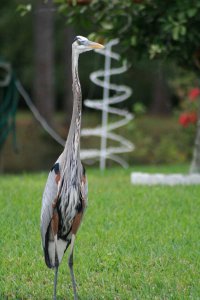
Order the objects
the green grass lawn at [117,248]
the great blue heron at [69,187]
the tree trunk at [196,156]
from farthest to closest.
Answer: the tree trunk at [196,156], the green grass lawn at [117,248], the great blue heron at [69,187]

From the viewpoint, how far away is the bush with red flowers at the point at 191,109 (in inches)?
678

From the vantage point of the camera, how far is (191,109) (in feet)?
62.0

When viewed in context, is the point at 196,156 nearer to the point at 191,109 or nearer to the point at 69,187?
the point at 69,187

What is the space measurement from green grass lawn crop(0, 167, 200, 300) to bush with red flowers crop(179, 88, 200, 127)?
668cm

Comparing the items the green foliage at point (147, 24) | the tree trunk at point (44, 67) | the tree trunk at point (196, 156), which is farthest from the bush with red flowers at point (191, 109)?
the tree trunk at point (44, 67)

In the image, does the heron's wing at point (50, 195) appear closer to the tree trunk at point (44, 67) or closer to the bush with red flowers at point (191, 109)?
the bush with red flowers at point (191, 109)

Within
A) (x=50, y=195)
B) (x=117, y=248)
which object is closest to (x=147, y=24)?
(x=117, y=248)

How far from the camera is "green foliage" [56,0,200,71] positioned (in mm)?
10805

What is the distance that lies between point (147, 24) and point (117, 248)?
4.57 meters

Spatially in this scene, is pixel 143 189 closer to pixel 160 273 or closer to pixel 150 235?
pixel 150 235

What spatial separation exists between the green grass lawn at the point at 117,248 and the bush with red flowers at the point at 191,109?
21.9ft

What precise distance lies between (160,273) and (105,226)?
5.63 feet

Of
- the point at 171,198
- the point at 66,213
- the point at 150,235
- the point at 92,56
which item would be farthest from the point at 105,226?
the point at 92,56

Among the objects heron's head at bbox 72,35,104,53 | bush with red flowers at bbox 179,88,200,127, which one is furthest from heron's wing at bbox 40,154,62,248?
bush with red flowers at bbox 179,88,200,127
